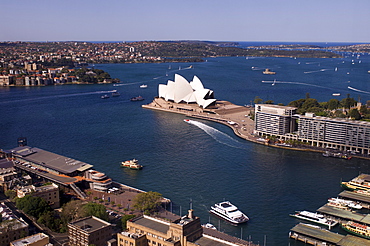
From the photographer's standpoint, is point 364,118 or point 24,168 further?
point 364,118

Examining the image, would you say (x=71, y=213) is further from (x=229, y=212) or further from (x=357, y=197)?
(x=357, y=197)

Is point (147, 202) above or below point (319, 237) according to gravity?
above

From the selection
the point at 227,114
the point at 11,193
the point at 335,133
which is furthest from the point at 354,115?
the point at 11,193

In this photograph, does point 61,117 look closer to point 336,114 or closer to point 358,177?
point 336,114

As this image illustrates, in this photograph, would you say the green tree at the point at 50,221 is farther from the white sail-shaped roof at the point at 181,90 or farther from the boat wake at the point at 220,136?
the white sail-shaped roof at the point at 181,90

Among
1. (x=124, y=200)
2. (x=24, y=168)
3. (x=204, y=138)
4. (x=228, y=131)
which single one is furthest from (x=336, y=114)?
(x=24, y=168)

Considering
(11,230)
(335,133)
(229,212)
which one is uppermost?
(335,133)

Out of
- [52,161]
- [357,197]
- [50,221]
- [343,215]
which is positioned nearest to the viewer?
[50,221]
